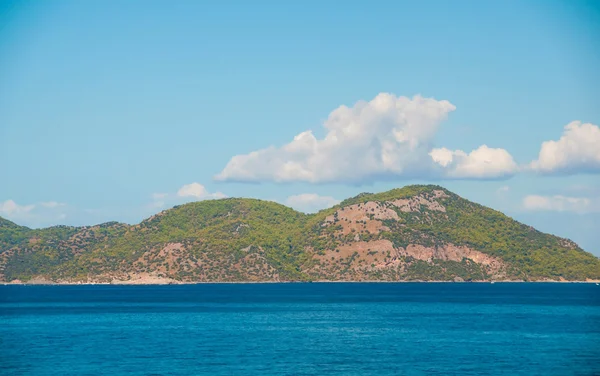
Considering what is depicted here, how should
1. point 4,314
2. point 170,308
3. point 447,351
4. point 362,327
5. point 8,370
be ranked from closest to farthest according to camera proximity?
point 8,370 → point 447,351 → point 362,327 → point 4,314 → point 170,308

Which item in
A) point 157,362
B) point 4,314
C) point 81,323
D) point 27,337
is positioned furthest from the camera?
point 4,314

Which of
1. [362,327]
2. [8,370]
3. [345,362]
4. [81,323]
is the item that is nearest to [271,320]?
[362,327]

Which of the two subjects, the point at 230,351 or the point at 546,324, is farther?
the point at 546,324

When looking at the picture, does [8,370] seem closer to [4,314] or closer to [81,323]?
[81,323]

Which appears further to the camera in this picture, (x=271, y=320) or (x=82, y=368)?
(x=271, y=320)

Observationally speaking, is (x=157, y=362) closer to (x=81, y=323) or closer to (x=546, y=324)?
(x=81, y=323)

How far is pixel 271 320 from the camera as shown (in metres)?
152

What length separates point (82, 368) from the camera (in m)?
88.8

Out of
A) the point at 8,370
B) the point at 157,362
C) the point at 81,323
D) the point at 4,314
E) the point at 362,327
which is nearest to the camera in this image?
the point at 8,370

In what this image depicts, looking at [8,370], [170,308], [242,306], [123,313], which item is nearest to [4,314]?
[123,313]

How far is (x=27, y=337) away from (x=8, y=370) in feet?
115

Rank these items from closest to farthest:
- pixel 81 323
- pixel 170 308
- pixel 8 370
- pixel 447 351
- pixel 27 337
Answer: pixel 8 370, pixel 447 351, pixel 27 337, pixel 81 323, pixel 170 308

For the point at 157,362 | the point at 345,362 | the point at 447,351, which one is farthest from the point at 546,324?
the point at 157,362

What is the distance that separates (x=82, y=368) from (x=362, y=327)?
58.5m
